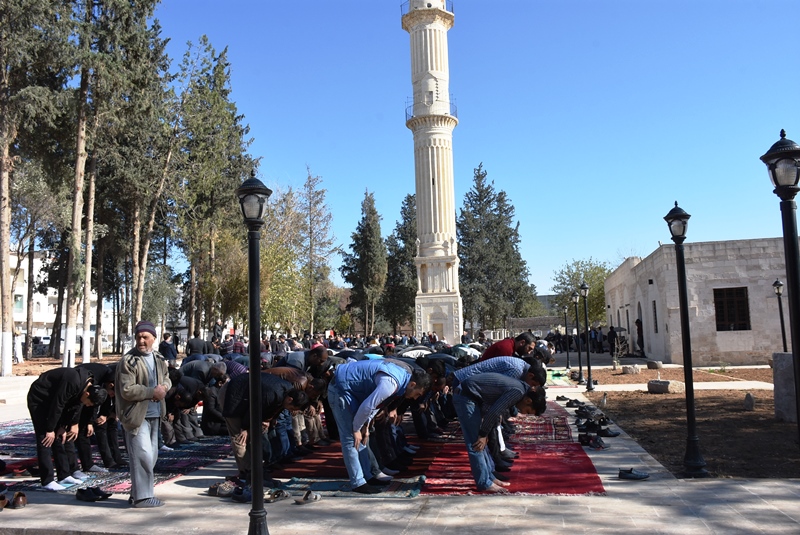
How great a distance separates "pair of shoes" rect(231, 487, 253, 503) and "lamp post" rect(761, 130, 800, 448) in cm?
495

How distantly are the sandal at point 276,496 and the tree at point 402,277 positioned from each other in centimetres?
5206

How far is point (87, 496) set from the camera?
6.47m

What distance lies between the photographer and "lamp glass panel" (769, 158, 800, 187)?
5.79 m

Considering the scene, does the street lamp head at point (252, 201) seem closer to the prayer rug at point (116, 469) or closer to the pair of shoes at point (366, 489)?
the pair of shoes at point (366, 489)

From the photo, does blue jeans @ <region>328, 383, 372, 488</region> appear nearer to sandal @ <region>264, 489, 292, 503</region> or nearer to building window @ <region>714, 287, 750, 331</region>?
sandal @ <region>264, 489, 292, 503</region>

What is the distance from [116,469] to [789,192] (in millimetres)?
7702

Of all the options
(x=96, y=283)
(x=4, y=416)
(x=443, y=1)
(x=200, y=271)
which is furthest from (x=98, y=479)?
(x=443, y=1)

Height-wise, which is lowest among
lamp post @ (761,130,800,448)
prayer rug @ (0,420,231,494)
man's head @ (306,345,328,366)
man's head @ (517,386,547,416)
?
prayer rug @ (0,420,231,494)

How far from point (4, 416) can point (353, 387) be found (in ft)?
33.3

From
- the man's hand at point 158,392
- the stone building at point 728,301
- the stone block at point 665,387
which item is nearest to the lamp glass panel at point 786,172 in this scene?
the man's hand at point 158,392

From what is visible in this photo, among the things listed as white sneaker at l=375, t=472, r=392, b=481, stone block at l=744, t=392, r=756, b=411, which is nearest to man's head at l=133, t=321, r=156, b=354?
white sneaker at l=375, t=472, r=392, b=481

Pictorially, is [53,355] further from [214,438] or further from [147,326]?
[147,326]

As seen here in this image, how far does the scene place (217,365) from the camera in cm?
911

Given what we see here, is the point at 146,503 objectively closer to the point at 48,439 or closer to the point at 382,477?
the point at 48,439
